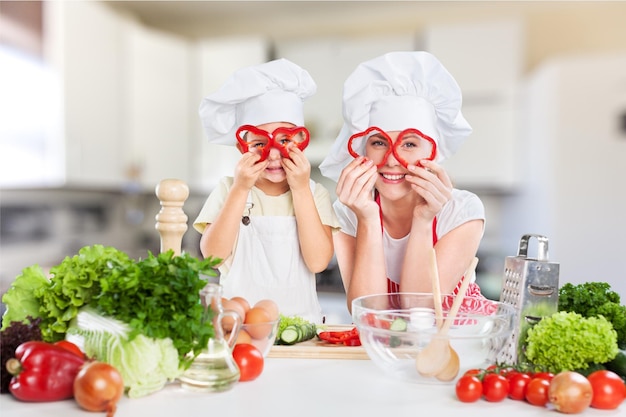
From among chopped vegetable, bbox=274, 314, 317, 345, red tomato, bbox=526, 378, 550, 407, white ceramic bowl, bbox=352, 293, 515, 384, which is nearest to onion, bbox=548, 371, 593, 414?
red tomato, bbox=526, 378, 550, 407

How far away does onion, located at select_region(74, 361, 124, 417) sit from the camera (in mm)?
648

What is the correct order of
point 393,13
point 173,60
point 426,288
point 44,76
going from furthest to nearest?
point 393,13
point 173,60
point 44,76
point 426,288

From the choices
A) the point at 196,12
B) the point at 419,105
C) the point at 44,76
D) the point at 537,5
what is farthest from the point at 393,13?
the point at 419,105

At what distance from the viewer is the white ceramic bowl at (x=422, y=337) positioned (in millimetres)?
774

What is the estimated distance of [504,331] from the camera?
0.80m

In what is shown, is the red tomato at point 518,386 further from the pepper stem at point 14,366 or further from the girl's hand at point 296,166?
the pepper stem at point 14,366

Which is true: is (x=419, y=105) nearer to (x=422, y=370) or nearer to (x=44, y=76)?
(x=422, y=370)

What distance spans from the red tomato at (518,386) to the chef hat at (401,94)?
443 millimetres

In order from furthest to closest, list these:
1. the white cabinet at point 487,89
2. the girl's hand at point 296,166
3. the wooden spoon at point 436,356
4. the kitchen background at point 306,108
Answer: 1. the white cabinet at point 487,89
2. the kitchen background at point 306,108
3. the girl's hand at point 296,166
4. the wooden spoon at point 436,356

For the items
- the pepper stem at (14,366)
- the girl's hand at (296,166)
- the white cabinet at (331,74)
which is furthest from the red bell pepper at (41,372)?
the white cabinet at (331,74)

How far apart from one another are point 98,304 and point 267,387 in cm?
25

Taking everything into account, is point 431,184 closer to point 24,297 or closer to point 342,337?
point 342,337

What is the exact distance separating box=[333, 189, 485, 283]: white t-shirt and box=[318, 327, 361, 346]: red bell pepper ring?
0.15 metres

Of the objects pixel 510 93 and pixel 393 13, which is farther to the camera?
pixel 393 13
